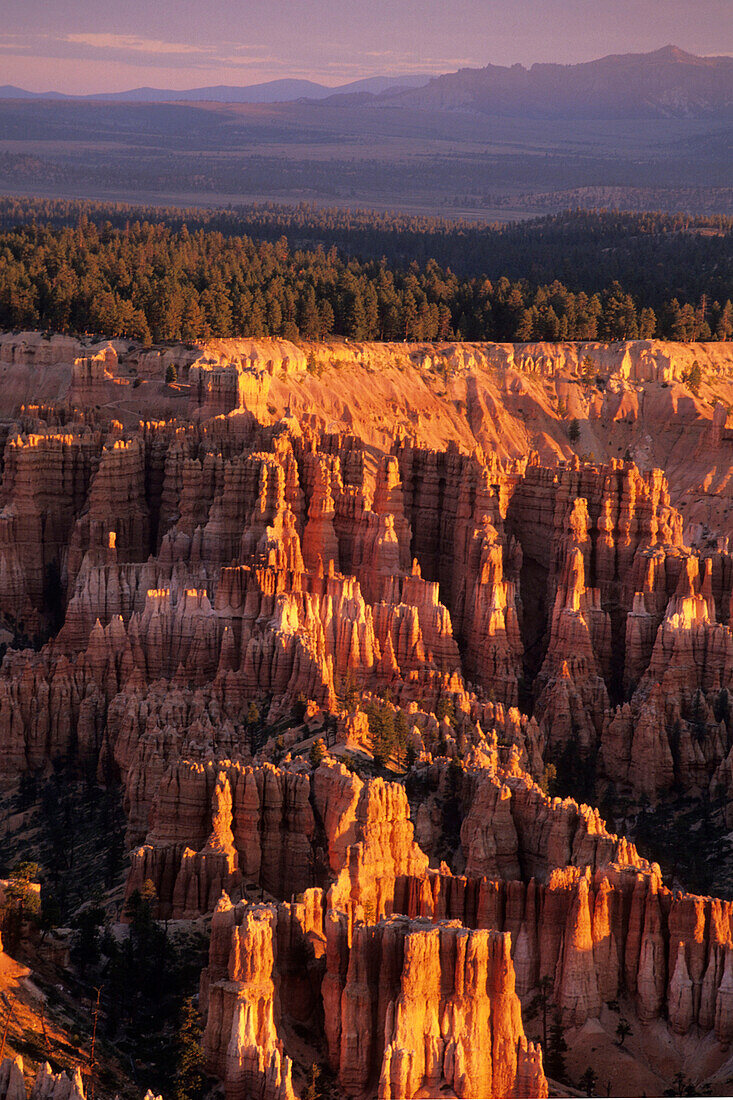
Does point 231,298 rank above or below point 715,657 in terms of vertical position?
above

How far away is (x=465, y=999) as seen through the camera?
35.6m

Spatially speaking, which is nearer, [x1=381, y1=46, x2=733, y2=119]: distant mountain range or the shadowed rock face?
the shadowed rock face

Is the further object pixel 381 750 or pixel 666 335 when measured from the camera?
pixel 666 335

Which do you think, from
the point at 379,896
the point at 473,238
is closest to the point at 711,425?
the point at 379,896

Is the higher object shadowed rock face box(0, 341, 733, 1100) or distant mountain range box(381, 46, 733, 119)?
distant mountain range box(381, 46, 733, 119)

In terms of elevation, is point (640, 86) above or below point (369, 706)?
above

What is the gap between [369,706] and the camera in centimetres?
5469

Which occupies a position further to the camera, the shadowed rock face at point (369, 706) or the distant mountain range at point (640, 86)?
the distant mountain range at point (640, 86)

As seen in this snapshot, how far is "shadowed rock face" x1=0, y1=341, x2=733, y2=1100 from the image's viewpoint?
121 feet

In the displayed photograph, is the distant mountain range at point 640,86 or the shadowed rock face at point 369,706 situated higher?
the distant mountain range at point 640,86

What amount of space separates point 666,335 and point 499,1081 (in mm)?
88184

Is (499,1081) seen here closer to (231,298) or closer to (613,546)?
(613,546)

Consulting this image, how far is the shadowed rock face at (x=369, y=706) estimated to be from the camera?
3691cm

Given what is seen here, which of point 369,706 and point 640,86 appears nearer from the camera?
point 369,706
